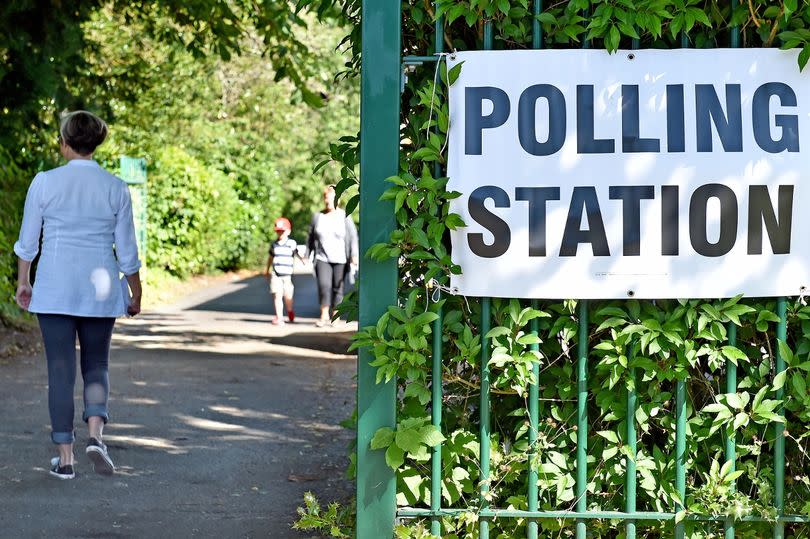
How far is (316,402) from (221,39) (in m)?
5.69

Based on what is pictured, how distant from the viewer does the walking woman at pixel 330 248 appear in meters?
15.7

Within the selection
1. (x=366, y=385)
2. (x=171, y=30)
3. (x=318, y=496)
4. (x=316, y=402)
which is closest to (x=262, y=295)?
(x=171, y=30)

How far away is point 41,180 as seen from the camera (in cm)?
640

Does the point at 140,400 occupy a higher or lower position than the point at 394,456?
lower

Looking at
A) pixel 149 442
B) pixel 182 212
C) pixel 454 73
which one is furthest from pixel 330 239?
pixel 454 73

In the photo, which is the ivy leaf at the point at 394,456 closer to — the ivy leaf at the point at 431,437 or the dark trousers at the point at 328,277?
the ivy leaf at the point at 431,437

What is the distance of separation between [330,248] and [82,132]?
9231 mm

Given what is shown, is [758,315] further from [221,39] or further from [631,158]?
[221,39]

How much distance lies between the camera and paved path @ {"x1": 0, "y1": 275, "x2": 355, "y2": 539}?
593cm

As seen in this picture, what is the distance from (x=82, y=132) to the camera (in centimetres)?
649

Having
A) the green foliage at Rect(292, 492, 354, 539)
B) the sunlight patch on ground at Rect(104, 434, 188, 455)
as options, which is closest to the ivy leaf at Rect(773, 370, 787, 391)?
the green foliage at Rect(292, 492, 354, 539)

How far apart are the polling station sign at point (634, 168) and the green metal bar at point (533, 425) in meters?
0.15

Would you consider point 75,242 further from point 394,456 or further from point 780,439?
point 780,439

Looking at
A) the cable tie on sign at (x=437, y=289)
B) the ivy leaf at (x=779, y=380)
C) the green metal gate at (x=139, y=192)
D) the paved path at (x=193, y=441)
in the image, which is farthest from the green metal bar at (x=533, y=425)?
the green metal gate at (x=139, y=192)
